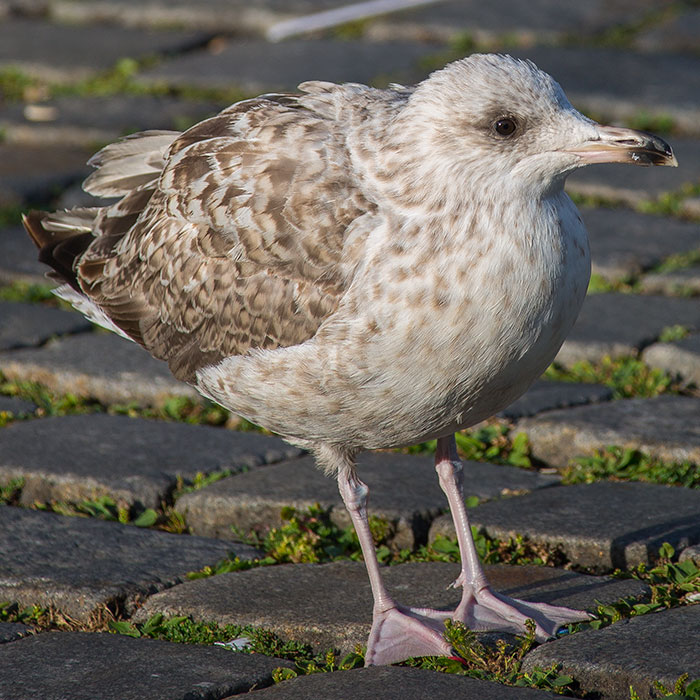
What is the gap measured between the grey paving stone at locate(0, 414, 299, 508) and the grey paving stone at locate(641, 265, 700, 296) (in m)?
2.03

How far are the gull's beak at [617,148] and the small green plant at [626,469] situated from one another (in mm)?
1240

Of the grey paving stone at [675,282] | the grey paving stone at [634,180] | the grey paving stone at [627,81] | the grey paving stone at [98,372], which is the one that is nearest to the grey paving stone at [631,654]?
the grey paving stone at [98,372]

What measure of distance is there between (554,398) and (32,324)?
2295 millimetres

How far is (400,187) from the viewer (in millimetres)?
3398

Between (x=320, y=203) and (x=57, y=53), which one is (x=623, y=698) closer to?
(x=320, y=203)

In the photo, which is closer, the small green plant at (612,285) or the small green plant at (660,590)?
the small green plant at (660,590)

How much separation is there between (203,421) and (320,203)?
1.59 meters

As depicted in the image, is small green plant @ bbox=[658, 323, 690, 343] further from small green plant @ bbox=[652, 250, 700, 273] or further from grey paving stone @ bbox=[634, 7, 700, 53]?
grey paving stone @ bbox=[634, 7, 700, 53]

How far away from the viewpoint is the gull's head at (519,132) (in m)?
3.32

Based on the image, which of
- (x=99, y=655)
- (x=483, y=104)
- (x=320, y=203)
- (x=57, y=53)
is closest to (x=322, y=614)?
(x=99, y=655)

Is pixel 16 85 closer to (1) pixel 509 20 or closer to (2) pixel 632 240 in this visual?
(1) pixel 509 20

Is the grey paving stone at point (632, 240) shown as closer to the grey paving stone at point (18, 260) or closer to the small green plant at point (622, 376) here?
the small green plant at point (622, 376)

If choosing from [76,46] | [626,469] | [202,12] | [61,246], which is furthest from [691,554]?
[202,12]

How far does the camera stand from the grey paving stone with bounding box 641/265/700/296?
18.3 ft
